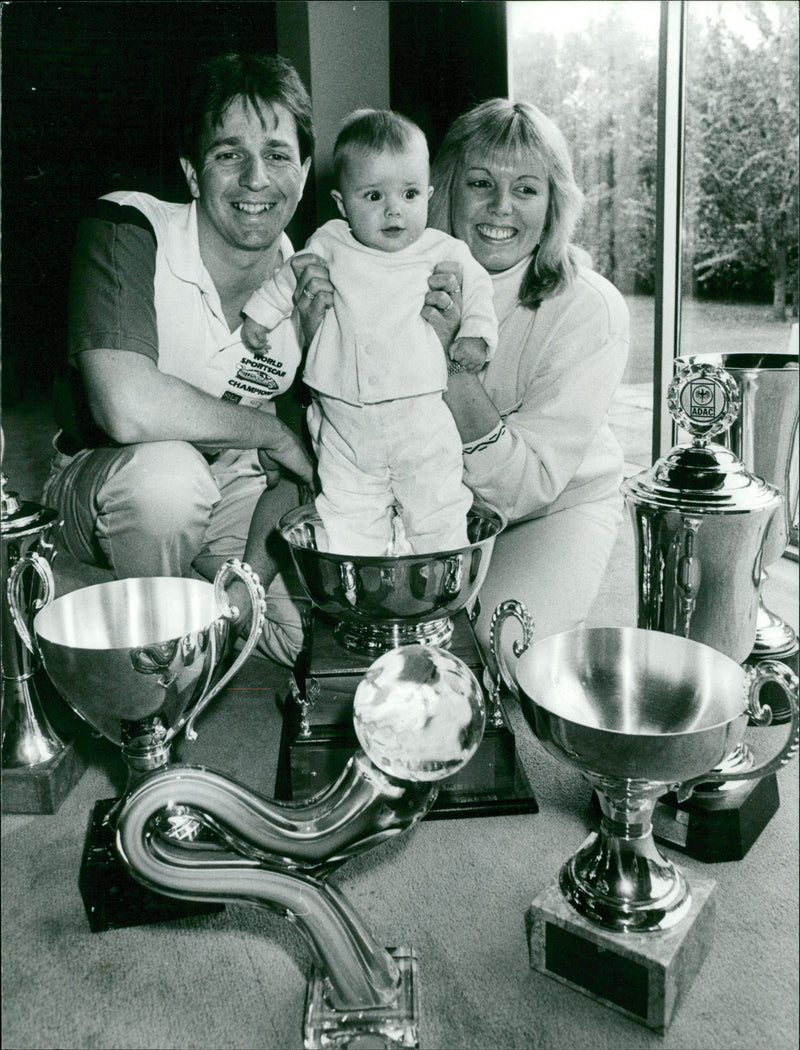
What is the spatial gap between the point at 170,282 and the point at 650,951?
752 mm

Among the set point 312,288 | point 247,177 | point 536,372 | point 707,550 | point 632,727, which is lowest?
point 632,727

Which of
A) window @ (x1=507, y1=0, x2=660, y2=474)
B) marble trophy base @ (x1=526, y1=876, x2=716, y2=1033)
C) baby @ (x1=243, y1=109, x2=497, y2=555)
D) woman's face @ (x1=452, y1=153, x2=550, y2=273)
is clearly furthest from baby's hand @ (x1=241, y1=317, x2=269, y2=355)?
marble trophy base @ (x1=526, y1=876, x2=716, y2=1033)

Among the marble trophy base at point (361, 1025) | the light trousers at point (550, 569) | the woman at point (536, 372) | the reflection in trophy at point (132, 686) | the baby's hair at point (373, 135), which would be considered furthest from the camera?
the light trousers at point (550, 569)

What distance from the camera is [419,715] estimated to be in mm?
484

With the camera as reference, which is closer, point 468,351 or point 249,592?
point 249,592

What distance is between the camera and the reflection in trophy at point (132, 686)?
0.70m

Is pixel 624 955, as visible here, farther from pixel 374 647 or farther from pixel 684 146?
pixel 684 146

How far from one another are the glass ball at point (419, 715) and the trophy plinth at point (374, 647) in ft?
0.97

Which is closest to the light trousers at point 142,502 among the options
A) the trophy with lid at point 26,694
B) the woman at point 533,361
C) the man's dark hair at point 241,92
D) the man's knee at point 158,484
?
the man's knee at point 158,484

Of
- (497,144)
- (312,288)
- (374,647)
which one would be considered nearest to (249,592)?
(374,647)

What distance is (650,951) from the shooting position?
62 centimetres

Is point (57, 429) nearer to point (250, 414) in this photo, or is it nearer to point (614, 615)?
point (250, 414)

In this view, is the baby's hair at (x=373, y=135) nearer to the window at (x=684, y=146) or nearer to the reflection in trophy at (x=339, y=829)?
the window at (x=684, y=146)

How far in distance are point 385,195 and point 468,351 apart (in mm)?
171
